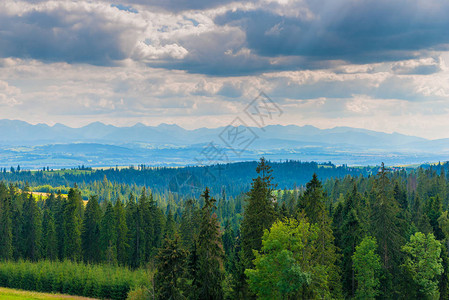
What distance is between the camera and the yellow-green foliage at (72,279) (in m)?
75.4

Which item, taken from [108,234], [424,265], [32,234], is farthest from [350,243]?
[32,234]

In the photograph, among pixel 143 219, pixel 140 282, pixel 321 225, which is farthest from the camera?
pixel 143 219

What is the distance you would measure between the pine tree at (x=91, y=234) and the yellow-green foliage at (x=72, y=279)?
9.16 m

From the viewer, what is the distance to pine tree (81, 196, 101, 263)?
95.9m

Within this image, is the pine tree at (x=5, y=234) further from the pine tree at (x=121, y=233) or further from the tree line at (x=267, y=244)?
the pine tree at (x=121, y=233)

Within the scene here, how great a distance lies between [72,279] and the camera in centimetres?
7925

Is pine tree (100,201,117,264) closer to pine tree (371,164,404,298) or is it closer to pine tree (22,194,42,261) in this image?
pine tree (22,194,42,261)

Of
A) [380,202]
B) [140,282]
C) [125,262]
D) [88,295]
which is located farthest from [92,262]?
[380,202]

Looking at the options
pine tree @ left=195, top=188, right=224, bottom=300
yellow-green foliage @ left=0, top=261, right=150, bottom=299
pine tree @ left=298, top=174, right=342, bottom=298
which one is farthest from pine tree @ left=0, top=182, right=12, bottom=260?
pine tree @ left=298, top=174, right=342, bottom=298

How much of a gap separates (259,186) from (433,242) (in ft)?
113

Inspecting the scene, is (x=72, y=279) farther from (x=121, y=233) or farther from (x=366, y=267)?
(x=366, y=267)

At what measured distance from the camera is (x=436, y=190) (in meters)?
136

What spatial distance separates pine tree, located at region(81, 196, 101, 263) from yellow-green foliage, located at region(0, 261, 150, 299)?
30.0ft

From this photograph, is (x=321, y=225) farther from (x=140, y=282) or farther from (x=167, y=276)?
(x=140, y=282)
